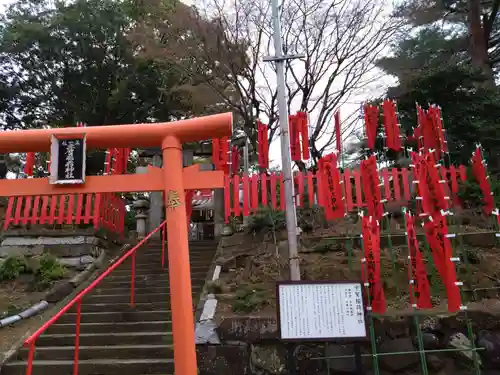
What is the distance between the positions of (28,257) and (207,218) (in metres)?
8.17

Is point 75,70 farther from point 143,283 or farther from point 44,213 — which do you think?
point 143,283

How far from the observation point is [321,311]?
4238mm

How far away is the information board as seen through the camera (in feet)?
13.5

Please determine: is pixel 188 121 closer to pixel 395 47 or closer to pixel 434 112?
pixel 434 112

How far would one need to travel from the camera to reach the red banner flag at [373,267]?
5137mm

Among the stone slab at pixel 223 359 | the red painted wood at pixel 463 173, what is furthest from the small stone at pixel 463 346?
the red painted wood at pixel 463 173

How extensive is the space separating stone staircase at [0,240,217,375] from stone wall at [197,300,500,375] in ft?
2.80

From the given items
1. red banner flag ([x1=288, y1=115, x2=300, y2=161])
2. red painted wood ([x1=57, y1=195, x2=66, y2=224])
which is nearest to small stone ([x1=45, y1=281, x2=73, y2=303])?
red painted wood ([x1=57, y1=195, x2=66, y2=224])

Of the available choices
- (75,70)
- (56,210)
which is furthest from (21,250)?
(75,70)

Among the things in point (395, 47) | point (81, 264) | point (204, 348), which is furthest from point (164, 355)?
point (395, 47)

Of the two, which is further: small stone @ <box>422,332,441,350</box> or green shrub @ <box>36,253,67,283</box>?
green shrub @ <box>36,253,67,283</box>

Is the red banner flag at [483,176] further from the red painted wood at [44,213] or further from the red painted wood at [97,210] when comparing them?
the red painted wood at [44,213]

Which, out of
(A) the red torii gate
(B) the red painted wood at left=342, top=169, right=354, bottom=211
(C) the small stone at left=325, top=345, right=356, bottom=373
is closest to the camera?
(A) the red torii gate

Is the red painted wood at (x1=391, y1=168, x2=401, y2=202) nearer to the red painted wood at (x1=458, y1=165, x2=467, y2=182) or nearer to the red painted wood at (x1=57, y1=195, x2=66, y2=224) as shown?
the red painted wood at (x1=458, y1=165, x2=467, y2=182)
